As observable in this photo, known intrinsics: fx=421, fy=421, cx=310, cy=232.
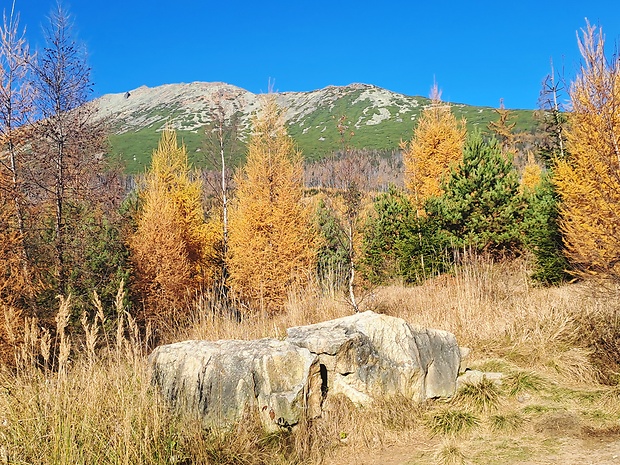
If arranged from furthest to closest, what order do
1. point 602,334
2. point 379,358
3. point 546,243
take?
point 546,243 → point 602,334 → point 379,358

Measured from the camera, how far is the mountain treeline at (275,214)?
7.27 metres

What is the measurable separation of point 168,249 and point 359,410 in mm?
12838

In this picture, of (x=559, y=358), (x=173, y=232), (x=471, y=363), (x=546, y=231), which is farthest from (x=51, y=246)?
(x=546, y=231)

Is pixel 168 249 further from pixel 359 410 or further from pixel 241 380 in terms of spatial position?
pixel 359 410

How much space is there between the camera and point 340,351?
14.7 ft

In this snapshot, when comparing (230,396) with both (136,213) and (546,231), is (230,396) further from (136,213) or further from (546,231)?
(136,213)

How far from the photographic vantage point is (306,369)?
4.13 m

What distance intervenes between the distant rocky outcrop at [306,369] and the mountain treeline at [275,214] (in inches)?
65.5

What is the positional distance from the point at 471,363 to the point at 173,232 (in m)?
13.2

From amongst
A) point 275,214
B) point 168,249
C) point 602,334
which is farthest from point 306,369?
point 168,249

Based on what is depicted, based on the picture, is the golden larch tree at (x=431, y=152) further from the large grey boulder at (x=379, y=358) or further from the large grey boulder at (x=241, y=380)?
the large grey boulder at (x=241, y=380)

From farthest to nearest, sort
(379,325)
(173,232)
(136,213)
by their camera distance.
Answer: (136,213) → (173,232) → (379,325)

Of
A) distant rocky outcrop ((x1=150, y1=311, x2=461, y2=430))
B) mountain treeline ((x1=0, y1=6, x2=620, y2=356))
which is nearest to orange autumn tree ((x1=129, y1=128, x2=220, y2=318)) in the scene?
mountain treeline ((x1=0, y1=6, x2=620, y2=356))

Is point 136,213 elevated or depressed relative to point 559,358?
elevated
